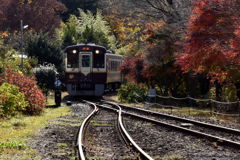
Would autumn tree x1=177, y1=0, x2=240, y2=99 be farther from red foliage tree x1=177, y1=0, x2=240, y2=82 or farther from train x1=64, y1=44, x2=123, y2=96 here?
train x1=64, y1=44, x2=123, y2=96

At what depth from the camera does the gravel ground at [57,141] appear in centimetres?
941

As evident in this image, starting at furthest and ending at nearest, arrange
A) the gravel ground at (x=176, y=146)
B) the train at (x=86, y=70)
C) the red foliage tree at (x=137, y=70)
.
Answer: the red foliage tree at (x=137, y=70) → the train at (x=86, y=70) → the gravel ground at (x=176, y=146)

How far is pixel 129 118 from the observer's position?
59.8 ft

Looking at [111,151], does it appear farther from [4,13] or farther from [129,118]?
[4,13]

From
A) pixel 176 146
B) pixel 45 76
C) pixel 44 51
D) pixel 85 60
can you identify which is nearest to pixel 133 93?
pixel 85 60

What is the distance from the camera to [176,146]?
1062cm

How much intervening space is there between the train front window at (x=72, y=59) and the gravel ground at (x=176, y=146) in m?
17.2

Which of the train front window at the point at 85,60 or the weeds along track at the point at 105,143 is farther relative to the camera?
the train front window at the point at 85,60

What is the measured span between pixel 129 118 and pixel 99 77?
42.6ft

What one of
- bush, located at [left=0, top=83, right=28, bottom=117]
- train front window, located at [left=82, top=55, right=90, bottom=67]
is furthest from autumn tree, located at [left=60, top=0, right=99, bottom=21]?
bush, located at [left=0, top=83, right=28, bottom=117]

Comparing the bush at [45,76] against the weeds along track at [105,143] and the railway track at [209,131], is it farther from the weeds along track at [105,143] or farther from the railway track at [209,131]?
the weeds along track at [105,143]

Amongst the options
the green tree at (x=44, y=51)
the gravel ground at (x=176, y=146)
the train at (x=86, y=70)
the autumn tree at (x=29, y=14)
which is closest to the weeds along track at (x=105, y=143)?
the gravel ground at (x=176, y=146)

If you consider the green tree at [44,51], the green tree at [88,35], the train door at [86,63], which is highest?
the green tree at [88,35]

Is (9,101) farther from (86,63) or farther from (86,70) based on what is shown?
(86,63)
